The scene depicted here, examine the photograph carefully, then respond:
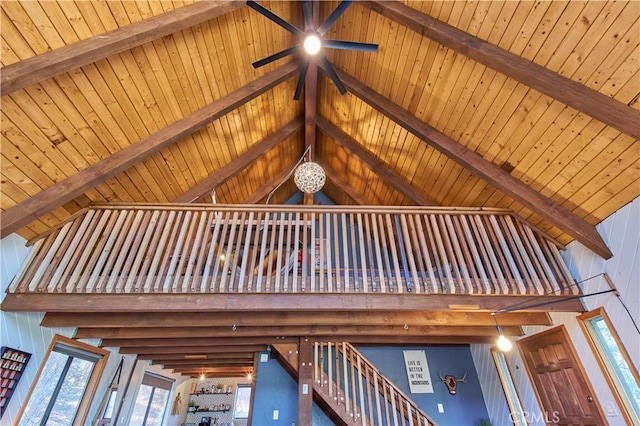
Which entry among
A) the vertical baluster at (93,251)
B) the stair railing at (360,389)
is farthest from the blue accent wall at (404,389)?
the vertical baluster at (93,251)

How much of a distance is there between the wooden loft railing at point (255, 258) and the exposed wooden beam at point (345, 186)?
107 inches

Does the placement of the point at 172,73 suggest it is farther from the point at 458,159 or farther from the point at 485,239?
the point at 485,239

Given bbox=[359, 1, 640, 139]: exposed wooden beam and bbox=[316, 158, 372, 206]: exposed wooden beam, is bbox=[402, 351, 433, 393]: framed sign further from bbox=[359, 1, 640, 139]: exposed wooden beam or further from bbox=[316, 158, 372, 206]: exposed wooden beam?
bbox=[359, 1, 640, 139]: exposed wooden beam

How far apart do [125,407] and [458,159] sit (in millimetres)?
7164

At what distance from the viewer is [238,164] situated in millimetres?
5820

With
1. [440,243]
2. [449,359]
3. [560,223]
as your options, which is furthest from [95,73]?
[449,359]

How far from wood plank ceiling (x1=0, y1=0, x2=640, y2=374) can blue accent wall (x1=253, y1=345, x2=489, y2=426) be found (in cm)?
102

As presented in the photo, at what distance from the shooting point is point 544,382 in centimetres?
423

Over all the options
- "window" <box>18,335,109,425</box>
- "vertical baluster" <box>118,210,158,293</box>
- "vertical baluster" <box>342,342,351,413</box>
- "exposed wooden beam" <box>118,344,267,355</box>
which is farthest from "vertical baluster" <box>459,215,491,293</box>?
"window" <box>18,335,109,425</box>

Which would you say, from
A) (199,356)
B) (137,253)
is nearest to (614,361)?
(137,253)

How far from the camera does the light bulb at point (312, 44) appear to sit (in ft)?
10.5

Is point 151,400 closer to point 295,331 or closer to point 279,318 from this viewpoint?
point 295,331

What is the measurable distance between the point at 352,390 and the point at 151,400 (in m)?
5.04

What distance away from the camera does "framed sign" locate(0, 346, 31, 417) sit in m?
3.35
